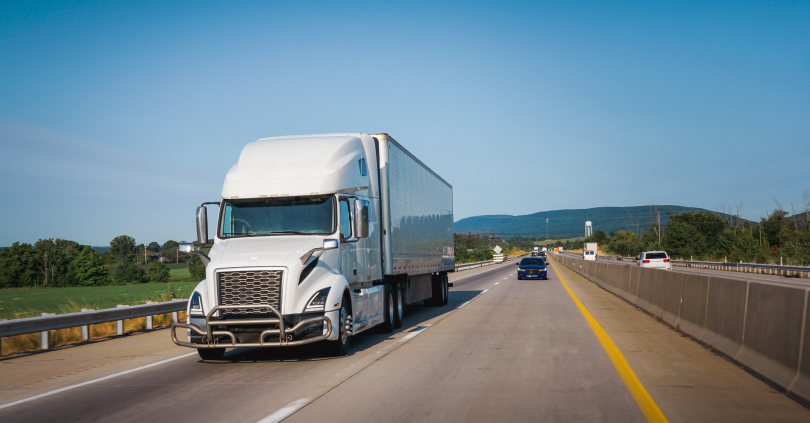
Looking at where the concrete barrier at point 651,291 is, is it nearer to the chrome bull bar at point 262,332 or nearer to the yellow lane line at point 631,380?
Result: the yellow lane line at point 631,380

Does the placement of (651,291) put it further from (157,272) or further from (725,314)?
(157,272)

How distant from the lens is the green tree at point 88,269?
312 ft

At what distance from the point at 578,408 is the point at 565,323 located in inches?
339

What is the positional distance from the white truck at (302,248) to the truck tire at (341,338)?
16mm

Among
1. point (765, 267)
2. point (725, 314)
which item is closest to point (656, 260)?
point (765, 267)

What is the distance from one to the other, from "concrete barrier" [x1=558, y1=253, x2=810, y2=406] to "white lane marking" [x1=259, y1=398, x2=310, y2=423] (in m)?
5.00

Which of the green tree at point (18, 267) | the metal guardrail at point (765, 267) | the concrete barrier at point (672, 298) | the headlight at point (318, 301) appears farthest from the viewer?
the green tree at point (18, 267)

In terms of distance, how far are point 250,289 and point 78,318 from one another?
544 centimetres

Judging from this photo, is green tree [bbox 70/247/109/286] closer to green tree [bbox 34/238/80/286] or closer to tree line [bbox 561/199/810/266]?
green tree [bbox 34/238/80/286]

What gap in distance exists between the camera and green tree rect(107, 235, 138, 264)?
453ft

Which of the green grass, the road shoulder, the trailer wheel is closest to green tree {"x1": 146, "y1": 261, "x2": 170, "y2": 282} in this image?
the green grass

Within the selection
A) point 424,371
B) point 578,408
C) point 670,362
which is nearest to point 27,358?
point 424,371

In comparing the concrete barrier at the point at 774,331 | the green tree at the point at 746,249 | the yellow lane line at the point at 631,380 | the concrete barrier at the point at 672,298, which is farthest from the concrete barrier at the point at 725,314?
the green tree at the point at 746,249

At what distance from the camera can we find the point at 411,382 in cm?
772
